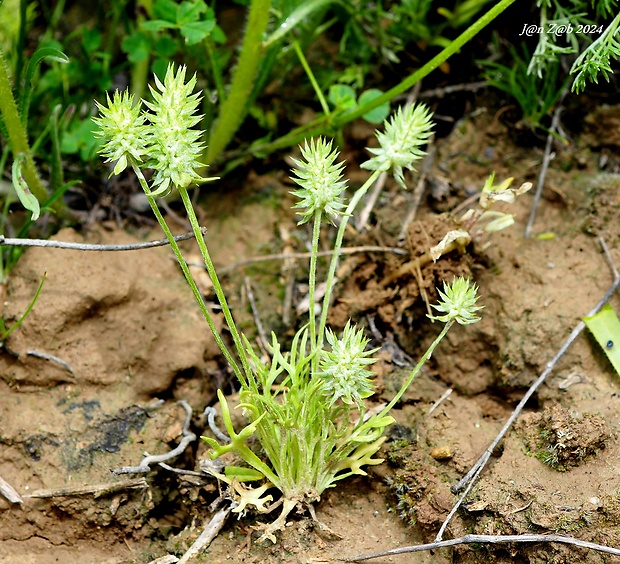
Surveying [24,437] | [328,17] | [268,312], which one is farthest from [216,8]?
[24,437]

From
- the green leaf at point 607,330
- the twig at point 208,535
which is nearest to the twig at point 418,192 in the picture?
the green leaf at point 607,330

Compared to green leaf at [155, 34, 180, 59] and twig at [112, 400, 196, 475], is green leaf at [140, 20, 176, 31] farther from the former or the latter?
twig at [112, 400, 196, 475]

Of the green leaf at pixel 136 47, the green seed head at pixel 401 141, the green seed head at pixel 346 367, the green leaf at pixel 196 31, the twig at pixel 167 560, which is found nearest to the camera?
the green seed head at pixel 346 367

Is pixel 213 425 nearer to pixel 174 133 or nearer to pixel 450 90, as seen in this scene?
pixel 174 133

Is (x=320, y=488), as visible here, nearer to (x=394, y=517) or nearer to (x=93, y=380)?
(x=394, y=517)

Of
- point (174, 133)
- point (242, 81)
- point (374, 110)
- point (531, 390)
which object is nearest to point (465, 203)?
point (374, 110)

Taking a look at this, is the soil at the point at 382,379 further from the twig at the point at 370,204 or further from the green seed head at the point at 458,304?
the green seed head at the point at 458,304

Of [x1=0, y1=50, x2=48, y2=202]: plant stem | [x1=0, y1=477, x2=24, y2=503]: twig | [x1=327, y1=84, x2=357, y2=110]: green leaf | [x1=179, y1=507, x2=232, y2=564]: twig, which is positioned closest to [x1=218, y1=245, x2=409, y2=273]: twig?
[x1=327, y1=84, x2=357, y2=110]: green leaf
